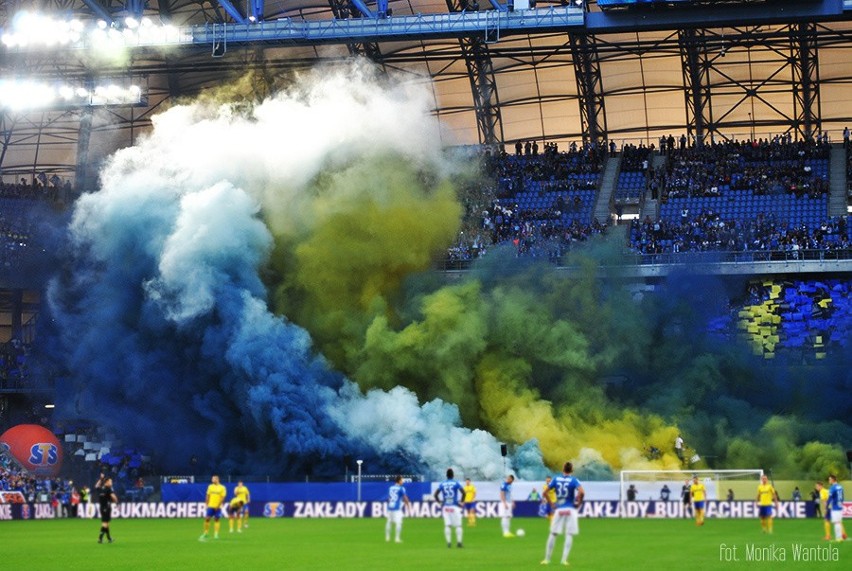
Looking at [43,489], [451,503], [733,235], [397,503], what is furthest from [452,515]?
[733,235]

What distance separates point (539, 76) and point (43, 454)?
3647 centimetres

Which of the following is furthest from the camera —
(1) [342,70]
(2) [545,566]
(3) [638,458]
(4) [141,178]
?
(1) [342,70]

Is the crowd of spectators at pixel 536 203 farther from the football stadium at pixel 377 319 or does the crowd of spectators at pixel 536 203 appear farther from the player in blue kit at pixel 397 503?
the player in blue kit at pixel 397 503

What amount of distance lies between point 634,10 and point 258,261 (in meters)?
20.9

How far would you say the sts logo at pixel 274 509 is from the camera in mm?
53188

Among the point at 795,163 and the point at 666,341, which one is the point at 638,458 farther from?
the point at 795,163

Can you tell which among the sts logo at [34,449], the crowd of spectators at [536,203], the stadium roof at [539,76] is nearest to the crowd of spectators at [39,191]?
the stadium roof at [539,76]

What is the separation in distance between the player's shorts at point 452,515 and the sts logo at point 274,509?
20.7 m

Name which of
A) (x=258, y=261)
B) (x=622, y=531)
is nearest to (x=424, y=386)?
(x=258, y=261)

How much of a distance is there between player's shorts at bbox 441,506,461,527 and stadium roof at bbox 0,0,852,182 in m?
36.9

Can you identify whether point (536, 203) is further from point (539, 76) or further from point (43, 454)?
point (43, 454)

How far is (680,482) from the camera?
52.7 meters

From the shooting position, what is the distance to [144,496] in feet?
187

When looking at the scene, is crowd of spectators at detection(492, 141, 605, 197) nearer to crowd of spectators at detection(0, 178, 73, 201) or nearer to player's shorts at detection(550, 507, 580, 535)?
crowd of spectators at detection(0, 178, 73, 201)
